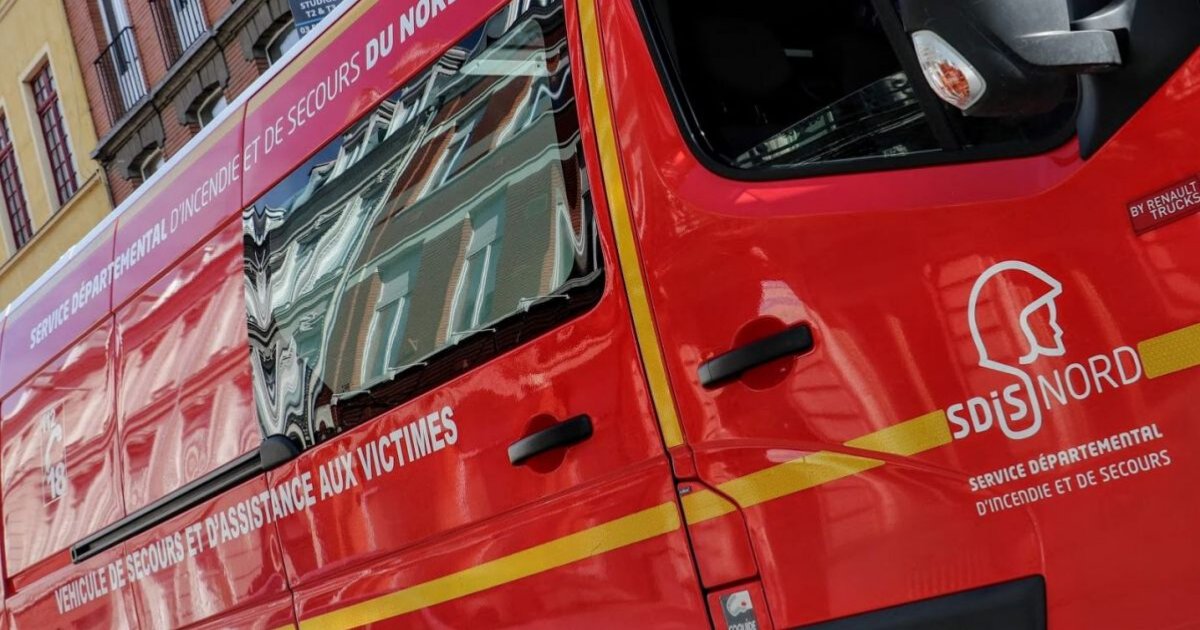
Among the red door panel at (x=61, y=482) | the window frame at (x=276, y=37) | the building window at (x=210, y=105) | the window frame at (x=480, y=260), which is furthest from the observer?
the building window at (x=210, y=105)

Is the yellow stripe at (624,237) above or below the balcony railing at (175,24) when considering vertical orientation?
below

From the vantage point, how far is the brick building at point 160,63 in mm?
21203

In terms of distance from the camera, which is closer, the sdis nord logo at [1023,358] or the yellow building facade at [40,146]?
the sdis nord logo at [1023,358]

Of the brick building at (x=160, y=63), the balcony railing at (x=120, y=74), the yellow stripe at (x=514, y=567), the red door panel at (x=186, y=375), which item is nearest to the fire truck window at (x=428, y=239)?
the red door panel at (x=186, y=375)

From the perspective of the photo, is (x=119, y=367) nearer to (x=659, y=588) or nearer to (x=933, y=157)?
(x=659, y=588)

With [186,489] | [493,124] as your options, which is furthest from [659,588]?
[186,489]

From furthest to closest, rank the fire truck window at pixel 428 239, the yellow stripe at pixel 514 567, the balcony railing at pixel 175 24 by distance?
the balcony railing at pixel 175 24, the fire truck window at pixel 428 239, the yellow stripe at pixel 514 567

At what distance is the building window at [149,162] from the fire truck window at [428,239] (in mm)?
20788

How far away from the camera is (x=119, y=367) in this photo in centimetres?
537

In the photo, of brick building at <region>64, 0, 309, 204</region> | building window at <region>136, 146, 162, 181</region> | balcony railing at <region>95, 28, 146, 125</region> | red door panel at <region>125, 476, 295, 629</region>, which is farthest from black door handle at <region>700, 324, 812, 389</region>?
balcony railing at <region>95, 28, 146, 125</region>

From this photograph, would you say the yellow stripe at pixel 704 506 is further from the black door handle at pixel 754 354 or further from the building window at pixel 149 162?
the building window at pixel 149 162

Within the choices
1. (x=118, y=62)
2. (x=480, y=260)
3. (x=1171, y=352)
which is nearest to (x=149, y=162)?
(x=118, y=62)

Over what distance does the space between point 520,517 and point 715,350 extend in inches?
30.8

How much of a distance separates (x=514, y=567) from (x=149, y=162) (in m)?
22.4
